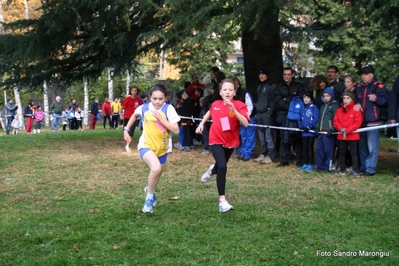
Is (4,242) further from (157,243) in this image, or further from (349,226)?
(349,226)

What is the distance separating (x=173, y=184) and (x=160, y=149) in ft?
7.79

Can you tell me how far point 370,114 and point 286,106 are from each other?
2.05m

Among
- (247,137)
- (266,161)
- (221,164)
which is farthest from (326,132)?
(221,164)

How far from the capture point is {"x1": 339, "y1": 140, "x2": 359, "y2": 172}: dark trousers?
10.6 metres

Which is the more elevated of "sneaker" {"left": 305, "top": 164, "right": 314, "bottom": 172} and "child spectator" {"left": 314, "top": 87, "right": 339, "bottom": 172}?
"child spectator" {"left": 314, "top": 87, "right": 339, "bottom": 172}

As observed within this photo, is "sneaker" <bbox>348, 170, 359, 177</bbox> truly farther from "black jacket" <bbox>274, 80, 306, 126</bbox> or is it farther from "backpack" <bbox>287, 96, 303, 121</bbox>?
"black jacket" <bbox>274, 80, 306, 126</bbox>

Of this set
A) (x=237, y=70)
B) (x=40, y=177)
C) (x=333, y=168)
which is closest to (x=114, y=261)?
(x=40, y=177)

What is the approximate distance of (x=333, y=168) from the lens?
36.9 feet

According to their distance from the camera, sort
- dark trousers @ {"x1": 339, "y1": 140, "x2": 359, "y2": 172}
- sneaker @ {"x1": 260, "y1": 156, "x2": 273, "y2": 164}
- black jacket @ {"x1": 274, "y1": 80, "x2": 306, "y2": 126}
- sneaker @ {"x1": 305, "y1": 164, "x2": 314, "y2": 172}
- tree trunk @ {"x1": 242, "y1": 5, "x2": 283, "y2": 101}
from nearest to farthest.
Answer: dark trousers @ {"x1": 339, "y1": 140, "x2": 359, "y2": 172} → sneaker @ {"x1": 305, "y1": 164, "x2": 314, "y2": 172} → black jacket @ {"x1": 274, "y1": 80, "x2": 306, "y2": 126} → sneaker @ {"x1": 260, "y1": 156, "x2": 273, "y2": 164} → tree trunk @ {"x1": 242, "y1": 5, "x2": 283, "y2": 101}

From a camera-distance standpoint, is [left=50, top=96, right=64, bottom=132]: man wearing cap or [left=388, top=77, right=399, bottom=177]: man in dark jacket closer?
[left=388, top=77, right=399, bottom=177]: man in dark jacket

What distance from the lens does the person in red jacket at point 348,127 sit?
1053 cm

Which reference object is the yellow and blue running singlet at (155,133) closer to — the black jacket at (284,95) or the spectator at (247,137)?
the black jacket at (284,95)

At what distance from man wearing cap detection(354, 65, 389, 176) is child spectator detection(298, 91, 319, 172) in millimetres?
1017

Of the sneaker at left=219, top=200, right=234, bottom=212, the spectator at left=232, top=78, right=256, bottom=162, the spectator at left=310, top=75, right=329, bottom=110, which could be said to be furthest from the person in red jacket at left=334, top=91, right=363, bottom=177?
the sneaker at left=219, top=200, right=234, bottom=212
